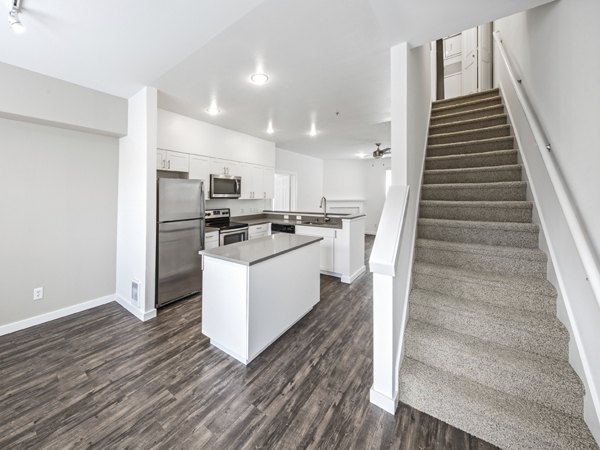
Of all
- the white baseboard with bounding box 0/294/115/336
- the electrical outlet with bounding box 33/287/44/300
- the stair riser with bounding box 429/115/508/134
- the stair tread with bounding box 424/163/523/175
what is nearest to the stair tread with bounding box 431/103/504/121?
the stair riser with bounding box 429/115/508/134

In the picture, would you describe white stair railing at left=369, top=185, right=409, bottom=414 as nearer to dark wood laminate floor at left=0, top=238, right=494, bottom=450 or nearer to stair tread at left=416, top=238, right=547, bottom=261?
dark wood laminate floor at left=0, top=238, right=494, bottom=450

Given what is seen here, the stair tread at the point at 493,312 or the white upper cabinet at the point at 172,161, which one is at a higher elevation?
the white upper cabinet at the point at 172,161

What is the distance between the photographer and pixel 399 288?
1.74 meters

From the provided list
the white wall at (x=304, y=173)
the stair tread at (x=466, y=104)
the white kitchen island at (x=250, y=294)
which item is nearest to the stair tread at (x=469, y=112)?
the stair tread at (x=466, y=104)

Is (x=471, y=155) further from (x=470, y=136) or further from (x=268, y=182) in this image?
(x=268, y=182)

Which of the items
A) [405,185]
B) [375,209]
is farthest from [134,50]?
[375,209]

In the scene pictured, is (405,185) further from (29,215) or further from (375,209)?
(375,209)

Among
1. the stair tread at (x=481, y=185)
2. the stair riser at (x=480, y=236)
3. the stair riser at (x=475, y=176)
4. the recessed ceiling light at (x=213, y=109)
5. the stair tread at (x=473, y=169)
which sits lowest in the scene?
the stair riser at (x=480, y=236)

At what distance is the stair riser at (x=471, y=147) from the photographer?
276cm

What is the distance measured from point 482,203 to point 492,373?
4.85 feet

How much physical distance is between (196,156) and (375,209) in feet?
19.1

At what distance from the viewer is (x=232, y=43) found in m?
2.01

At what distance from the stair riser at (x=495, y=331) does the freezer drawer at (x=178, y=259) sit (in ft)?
8.94

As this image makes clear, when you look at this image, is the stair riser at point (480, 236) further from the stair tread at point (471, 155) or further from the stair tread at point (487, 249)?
the stair tread at point (471, 155)
